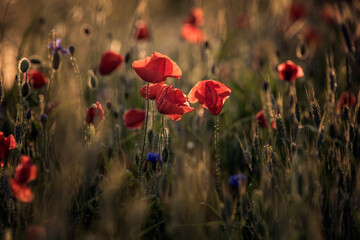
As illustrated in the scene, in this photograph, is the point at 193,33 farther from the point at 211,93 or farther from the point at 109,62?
the point at 211,93

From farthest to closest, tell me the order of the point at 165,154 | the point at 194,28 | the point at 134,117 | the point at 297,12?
the point at 297,12 → the point at 194,28 → the point at 134,117 → the point at 165,154

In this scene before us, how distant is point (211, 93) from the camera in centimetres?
126

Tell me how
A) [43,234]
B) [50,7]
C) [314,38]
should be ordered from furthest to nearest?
1. [314,38]
2. [50,7]
3. [43,234]

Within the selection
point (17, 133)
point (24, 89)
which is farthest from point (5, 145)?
point (24, 89)

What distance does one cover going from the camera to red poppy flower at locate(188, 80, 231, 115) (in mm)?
1260

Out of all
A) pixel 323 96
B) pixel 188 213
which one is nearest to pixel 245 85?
pixel 323 96

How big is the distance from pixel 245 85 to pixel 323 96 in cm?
58

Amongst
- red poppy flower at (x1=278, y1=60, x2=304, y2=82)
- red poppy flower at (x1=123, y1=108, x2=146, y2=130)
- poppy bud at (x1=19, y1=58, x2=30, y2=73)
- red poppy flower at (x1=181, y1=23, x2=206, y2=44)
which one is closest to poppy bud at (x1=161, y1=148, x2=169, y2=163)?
red poppy flower at (x1=123, y1=108, x2=146, y2=130)

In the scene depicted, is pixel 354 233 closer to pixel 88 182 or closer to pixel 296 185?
pixel 296 185

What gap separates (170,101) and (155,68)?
0.13 meters

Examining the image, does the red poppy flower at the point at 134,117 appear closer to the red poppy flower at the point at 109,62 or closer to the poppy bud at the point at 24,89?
the red poppy flower at the point at 109,62

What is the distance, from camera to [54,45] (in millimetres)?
1562

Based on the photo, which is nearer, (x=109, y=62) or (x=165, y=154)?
(x=165, y=154)

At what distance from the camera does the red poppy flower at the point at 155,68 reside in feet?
4.02
